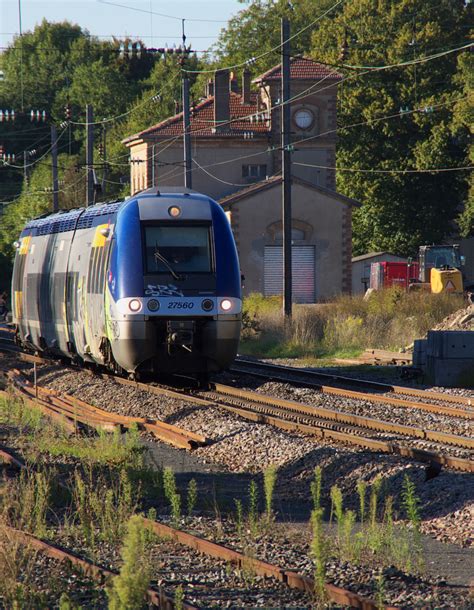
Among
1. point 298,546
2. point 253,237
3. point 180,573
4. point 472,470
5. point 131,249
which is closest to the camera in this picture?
point 180,573

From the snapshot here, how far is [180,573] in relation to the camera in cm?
791

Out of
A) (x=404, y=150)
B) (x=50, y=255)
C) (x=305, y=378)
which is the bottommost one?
(x=305, y=378)

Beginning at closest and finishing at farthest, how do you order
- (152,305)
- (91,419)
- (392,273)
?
(91,419) < (152,305) < (392,273)

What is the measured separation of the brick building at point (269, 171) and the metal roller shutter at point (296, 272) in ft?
0.15

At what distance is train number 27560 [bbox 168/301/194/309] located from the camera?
17750 millimetres

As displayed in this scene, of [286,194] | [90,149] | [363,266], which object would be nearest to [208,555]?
[286,194]

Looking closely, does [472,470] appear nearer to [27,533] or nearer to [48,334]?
[27,533]

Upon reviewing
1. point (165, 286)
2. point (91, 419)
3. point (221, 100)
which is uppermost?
point (221, 100)

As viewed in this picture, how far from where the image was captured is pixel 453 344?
2100 cm

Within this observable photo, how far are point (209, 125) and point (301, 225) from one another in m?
11.2

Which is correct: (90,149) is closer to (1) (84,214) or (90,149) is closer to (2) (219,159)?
(2) (219,159)

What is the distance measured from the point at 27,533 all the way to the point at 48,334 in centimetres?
1597

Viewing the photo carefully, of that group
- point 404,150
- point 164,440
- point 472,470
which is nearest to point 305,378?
point 164,440

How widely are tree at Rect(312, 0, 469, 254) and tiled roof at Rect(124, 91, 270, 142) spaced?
5554mm
